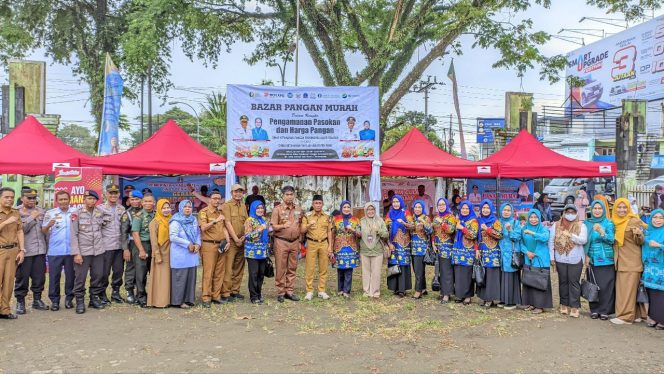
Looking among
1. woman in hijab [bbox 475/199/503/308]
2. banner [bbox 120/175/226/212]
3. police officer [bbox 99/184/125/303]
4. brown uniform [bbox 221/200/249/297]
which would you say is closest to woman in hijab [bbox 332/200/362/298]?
brown uniform [bbox 221/200/249/297]

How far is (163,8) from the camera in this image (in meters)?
10.3

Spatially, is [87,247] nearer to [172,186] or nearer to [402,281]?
[402,281]

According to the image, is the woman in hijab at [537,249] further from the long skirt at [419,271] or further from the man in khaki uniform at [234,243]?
the man in khaki uniform at [234,243]

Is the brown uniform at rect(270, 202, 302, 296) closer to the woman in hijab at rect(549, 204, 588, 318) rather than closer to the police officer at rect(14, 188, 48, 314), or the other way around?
the police officer at rect(14, 188, 48, 314)

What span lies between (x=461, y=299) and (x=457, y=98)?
7101 mm

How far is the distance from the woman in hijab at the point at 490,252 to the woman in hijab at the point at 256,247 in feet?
8.77

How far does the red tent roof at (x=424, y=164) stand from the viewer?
8.46 m

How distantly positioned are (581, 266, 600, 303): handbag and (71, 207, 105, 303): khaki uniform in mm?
5629

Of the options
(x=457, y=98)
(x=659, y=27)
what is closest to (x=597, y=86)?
(x=659, y=27)

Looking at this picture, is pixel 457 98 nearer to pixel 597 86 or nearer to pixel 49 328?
pixel 49 328

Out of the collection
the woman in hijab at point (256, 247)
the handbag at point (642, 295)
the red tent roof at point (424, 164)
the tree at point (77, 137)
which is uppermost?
the tree at point (77, 137)

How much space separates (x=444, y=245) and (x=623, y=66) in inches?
1174

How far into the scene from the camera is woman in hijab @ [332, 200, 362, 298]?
6.95m

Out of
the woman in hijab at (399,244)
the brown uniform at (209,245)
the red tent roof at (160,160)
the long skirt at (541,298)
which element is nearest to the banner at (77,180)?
the red tent roof at (160,160)
